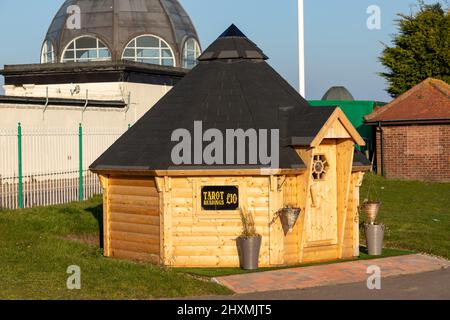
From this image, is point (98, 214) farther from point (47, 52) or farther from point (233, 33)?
point (47, 52)

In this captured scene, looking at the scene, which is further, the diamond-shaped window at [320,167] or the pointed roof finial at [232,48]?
the pointed roof finial at [232,48]

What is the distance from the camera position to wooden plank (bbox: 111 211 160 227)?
1767 centimetres

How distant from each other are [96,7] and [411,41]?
59.1 feet

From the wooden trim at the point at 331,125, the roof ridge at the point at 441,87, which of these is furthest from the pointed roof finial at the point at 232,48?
the roof ridge at the point at 441,87

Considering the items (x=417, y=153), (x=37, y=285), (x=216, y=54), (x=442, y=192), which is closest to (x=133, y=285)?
(x=37, y=285)

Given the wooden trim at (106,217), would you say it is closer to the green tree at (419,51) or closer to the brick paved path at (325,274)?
the brick paved path at (325,274)

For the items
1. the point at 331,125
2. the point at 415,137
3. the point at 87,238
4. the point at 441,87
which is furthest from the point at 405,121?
the point at 331,125

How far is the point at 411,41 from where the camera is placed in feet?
163

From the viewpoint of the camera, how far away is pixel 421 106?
36.8 meters

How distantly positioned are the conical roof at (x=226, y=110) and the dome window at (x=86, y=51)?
25.1m

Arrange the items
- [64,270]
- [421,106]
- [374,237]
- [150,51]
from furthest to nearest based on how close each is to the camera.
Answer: [150,51] → [421,106] → [374,237] → [64,270]

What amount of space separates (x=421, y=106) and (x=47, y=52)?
68.4 ft

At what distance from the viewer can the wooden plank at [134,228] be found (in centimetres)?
1770
